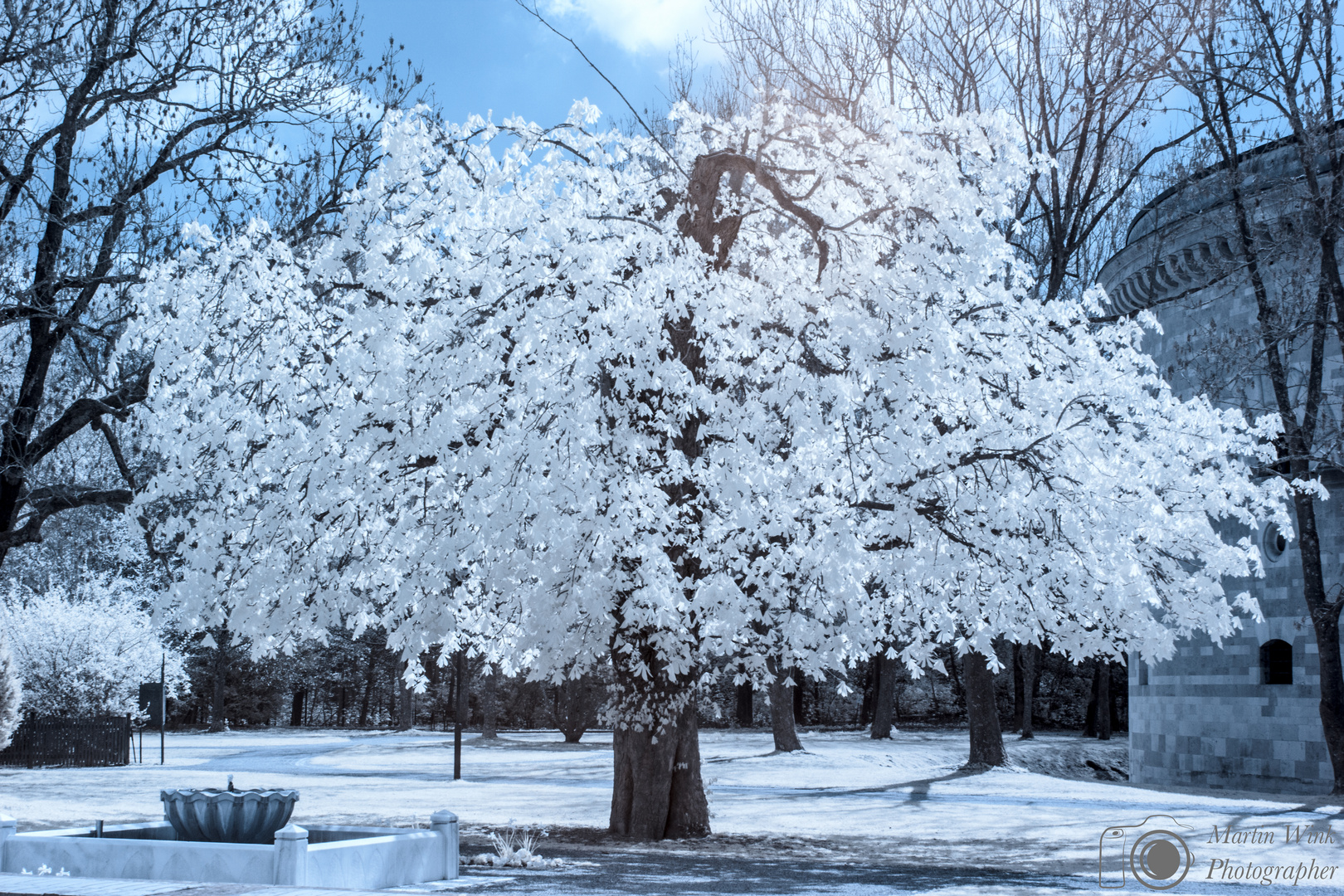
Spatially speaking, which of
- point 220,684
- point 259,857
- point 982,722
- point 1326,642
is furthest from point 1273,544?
point 220,684

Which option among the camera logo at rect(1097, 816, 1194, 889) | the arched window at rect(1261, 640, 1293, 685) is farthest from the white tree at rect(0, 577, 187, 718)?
the arched window at rect(1261, 640, 1293, 685)

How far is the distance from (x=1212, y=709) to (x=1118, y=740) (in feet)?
72.1

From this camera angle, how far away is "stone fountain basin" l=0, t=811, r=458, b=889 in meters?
9.69

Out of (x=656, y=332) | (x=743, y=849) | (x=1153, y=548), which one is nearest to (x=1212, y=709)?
(x=1153, y=548)

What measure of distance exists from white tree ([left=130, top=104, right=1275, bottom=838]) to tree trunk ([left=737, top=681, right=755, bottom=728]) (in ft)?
126

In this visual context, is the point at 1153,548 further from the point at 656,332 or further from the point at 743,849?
the point at 656,332

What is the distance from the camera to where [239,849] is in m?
9.93

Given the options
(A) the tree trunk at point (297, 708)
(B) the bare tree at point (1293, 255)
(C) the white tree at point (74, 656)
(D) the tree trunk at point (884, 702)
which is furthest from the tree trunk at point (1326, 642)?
(A) the tree trunk at point (297, 708)

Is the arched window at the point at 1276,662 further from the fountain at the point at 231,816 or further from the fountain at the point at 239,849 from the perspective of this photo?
the fountain at the point at 231,816

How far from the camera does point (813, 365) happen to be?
12.2 m

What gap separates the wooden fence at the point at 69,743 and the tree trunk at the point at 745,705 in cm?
2803

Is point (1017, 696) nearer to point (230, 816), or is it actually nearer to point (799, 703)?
point (799, 703)

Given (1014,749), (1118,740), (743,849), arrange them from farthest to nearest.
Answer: (1118,740) → (1014,749) → (743,849)

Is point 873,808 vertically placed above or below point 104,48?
below
